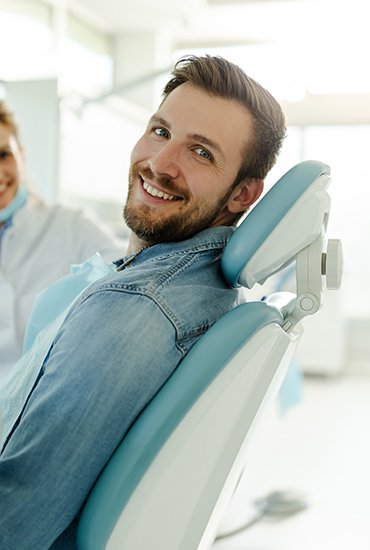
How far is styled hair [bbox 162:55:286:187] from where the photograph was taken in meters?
1.08

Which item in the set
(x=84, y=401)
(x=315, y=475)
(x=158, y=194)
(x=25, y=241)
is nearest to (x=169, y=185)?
(x=158, y=194)

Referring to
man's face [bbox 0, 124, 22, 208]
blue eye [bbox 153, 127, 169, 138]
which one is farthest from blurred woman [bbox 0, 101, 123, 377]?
blue eye [bbox 153, 127, 169, 138]

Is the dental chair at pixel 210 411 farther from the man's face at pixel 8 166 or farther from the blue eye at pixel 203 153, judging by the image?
the man's face at pixel 8 166

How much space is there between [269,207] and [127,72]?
487cm

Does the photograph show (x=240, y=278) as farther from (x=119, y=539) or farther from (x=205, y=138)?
(x=119, y=539)

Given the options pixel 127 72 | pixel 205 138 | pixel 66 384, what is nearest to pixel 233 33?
pixel 127 72

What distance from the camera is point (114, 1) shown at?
4.69 metres

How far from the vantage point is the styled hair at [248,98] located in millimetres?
1080

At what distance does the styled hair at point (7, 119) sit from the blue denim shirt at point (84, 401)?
1.29 meters

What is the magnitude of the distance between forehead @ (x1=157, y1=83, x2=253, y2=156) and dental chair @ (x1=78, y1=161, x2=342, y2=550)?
7.6 inches

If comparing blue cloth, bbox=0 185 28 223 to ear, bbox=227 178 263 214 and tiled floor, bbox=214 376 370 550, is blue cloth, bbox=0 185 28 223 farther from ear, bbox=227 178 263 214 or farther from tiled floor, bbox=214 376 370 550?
ear, bbox=227 178 263 214

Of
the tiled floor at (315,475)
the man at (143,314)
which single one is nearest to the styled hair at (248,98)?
the man at (143,314)

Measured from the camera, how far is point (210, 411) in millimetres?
827

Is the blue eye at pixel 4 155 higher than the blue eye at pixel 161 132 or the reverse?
higher
